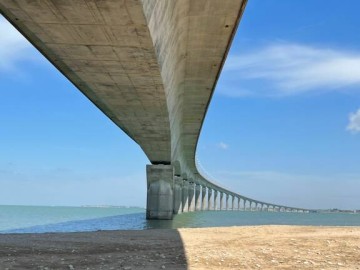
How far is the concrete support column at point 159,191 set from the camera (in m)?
50.9

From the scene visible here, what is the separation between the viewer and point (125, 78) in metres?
21.6

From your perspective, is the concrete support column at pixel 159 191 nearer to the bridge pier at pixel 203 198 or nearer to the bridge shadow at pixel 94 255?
the bridge shadow at pixel 94 255

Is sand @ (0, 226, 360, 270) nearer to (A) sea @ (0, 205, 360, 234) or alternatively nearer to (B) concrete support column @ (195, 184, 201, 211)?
(A) sea @ (0, 205, 360, 234)

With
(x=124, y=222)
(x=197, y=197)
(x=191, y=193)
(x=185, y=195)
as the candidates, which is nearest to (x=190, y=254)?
(x=124, y=222)

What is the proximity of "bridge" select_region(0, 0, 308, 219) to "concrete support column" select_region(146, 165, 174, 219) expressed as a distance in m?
17.9

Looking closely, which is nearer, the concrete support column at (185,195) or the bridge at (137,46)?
the bridge at (137,46)

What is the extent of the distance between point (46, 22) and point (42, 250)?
7451mm

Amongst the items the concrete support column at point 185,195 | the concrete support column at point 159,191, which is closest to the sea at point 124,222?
the concrete support column at point 159,191

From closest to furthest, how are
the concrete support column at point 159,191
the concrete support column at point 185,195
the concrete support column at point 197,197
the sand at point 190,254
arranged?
1. the sand at point 190,254
2. the concrete support column at point 159,191
3. the concrete support column at point 185,195
4. the concrete support column at point 197,197

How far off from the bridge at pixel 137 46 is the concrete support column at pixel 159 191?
17934 mm

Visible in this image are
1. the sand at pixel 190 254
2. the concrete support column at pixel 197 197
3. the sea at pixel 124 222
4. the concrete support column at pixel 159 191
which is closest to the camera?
the sand at pixel 190 254

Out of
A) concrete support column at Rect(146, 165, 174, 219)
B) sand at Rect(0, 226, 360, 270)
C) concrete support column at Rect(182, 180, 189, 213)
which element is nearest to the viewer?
sand at Rect(0, 226, 360, 270)

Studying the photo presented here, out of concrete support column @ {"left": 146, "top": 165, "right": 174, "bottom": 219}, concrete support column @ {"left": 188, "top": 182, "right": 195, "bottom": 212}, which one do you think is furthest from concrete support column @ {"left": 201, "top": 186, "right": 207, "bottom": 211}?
concrete support column @ {"left": 146, "top": 165, "right": 174, "bottom": 219}

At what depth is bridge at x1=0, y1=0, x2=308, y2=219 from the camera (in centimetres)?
1378
